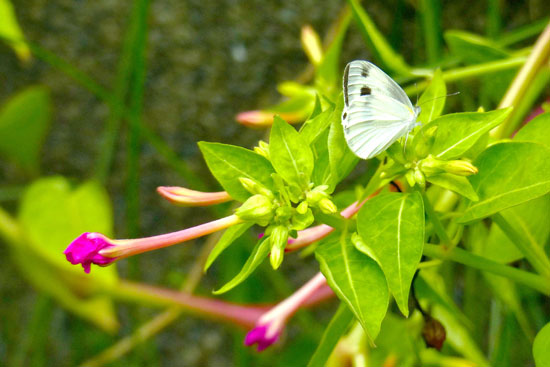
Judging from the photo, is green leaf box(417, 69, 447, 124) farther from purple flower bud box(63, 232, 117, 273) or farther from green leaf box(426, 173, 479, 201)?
purple flower bud box(63, 232, 117, 273)

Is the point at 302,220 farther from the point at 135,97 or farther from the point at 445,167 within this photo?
the point at 135,97

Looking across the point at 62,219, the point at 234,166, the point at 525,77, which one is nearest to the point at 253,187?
the point at 234,166

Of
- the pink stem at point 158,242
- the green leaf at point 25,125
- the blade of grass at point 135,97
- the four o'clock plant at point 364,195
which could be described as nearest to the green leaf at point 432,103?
the four o'clock plant at point 364,195

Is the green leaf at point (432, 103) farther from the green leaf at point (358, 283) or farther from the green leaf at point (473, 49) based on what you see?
the green leaf at point (473, 49)

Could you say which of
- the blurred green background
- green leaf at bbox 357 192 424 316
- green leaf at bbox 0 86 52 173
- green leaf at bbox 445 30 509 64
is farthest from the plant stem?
green leaf at bbox 0 86 52 173

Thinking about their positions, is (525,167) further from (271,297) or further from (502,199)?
(271,297)
